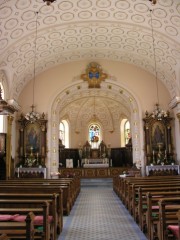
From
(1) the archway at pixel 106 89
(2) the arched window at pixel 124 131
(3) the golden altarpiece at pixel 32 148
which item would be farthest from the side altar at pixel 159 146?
(2) the arched window at pixel 124 131

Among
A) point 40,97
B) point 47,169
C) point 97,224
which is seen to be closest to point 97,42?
point 40,97

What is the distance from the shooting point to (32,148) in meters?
17.7

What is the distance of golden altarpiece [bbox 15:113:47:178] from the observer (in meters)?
16.9

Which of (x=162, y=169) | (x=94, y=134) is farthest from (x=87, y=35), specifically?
(x=94, y=134)

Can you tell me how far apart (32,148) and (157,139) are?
330 inches

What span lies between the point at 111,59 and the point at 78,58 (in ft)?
7.52

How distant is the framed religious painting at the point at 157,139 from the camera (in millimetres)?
17469

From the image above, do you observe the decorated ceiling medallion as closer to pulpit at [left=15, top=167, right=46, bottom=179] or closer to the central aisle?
pulpit at [left=15, top=167, right=46, bottom=179]

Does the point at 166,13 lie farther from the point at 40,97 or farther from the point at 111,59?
the point at 40,97

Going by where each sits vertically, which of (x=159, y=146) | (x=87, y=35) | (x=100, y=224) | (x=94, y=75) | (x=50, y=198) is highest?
(x=87, y=35)

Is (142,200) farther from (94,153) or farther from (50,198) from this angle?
(94,153)

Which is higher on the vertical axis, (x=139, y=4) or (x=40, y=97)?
(x=139, y=4)

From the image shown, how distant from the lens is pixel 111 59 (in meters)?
18.6

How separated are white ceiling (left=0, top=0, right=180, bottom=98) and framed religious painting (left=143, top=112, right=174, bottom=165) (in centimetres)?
215
